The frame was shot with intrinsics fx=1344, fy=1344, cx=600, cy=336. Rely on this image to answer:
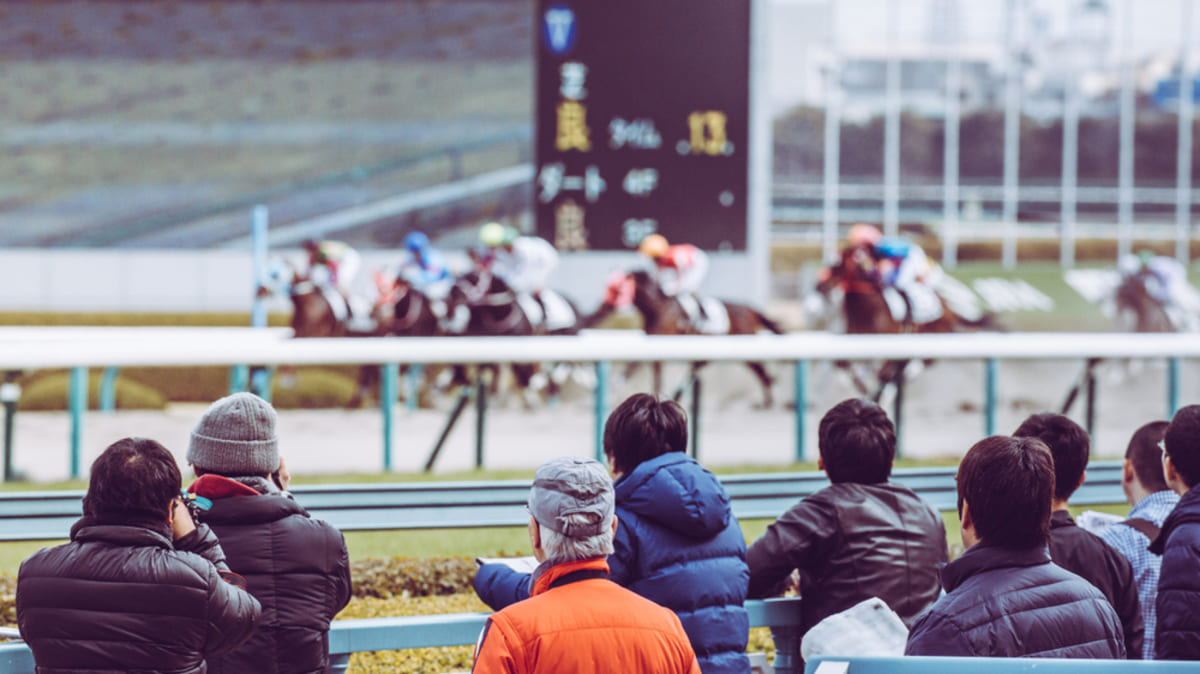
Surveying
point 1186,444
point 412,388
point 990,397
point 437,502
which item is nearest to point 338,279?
point 412,388

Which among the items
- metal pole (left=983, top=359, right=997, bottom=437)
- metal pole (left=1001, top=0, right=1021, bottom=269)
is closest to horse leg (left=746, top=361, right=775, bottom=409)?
metal pole (left=983, top=359, right=997, bottom=437)

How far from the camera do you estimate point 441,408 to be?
9.98 metres

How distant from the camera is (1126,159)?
14758 mm

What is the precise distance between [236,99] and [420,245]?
481 cm

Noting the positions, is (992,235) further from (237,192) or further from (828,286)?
(237,192)

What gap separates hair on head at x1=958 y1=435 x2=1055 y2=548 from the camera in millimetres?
1752

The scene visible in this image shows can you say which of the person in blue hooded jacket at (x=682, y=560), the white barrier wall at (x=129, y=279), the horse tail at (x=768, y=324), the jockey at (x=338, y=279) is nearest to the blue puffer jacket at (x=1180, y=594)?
the person in blue hooded jacket at (x=682, y=560)

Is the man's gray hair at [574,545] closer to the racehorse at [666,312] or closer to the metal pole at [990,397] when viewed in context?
the metal pole at [990,397]

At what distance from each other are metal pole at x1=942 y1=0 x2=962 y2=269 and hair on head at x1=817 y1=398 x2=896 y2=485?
1256 cm

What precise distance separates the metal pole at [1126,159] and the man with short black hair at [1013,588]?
1395 centimetres

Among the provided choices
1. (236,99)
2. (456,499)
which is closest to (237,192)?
(236,99)

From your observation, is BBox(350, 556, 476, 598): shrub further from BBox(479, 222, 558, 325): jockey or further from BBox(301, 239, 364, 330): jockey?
BBox(301, 239, 364, 330): jockey

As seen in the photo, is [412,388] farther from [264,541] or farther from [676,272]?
[264,541]

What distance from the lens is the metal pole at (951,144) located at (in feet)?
47.5
